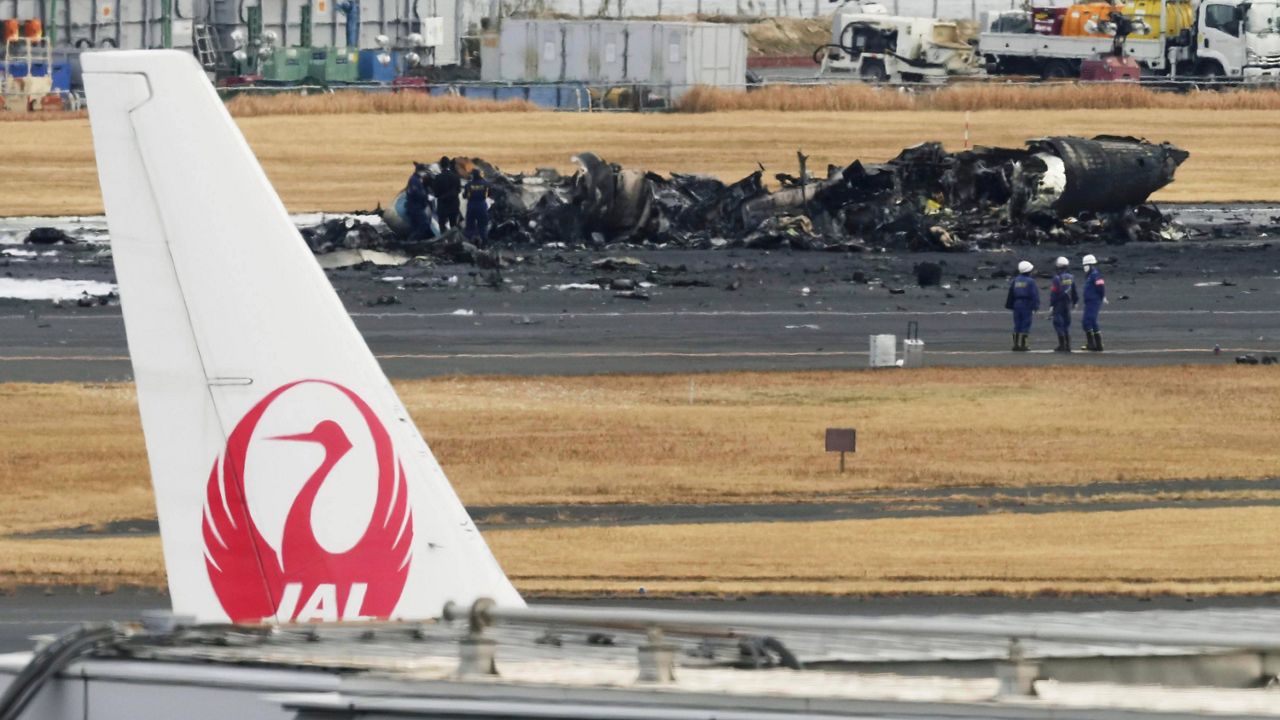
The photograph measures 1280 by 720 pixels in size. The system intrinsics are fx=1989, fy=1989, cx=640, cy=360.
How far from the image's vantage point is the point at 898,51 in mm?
96625

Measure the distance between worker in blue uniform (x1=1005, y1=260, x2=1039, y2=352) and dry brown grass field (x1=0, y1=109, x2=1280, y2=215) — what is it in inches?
1084

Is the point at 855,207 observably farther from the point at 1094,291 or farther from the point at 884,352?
the point at 884,352

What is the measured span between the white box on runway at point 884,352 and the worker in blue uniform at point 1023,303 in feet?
10.8

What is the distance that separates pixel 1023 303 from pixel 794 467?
12088mm

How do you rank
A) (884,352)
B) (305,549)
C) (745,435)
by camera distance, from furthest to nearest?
(884,352) < (745,435) < (305,549)

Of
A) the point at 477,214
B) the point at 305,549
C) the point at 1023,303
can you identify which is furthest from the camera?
the point at 477,214

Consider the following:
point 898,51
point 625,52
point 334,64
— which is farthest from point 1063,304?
point 334,64

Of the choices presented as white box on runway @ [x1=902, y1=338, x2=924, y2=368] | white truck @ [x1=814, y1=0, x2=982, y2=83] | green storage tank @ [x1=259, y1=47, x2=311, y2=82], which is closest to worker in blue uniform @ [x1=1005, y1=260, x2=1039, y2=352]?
white box on runway @ [x1=902, y1=338, x2=924, y2=368]

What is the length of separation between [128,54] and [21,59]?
257 ft

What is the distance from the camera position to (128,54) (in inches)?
389

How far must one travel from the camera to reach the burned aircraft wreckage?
52.9 metres

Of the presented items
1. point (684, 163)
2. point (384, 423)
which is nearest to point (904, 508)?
point (384, 423)

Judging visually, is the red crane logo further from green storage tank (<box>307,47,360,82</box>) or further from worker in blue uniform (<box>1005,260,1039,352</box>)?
green storage tank (<box>307,47,360,82</box>)

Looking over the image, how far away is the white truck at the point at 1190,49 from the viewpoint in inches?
3187
